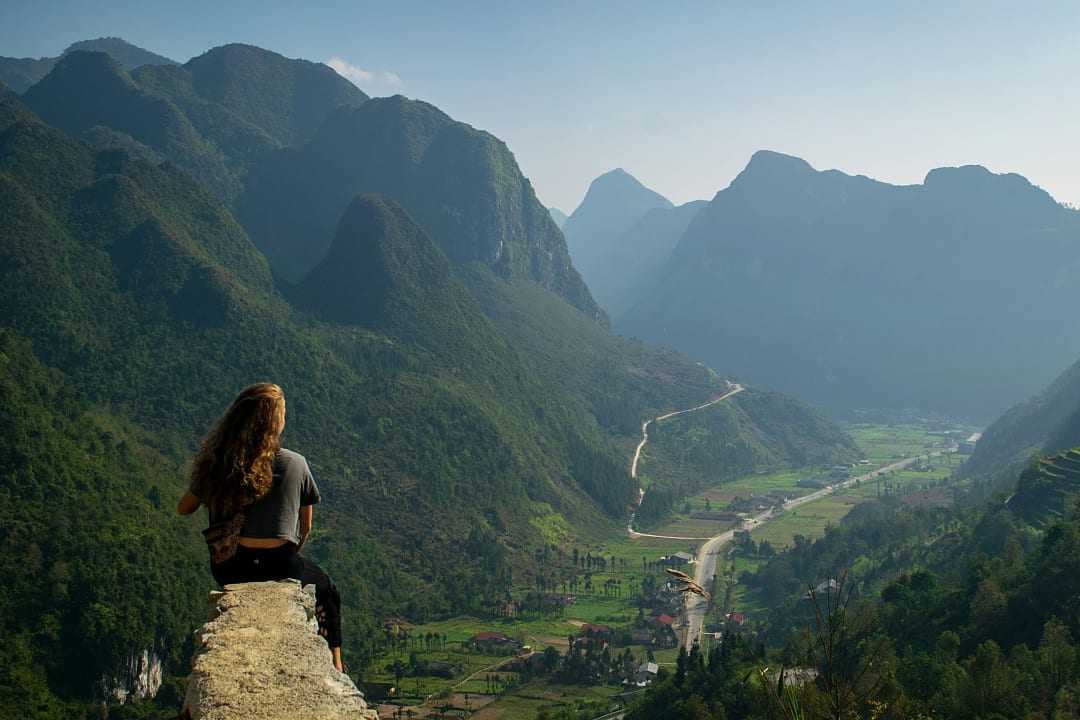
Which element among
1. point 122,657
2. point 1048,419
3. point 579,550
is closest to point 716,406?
point 1048,419

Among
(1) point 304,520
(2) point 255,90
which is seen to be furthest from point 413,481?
(2) point 255,90

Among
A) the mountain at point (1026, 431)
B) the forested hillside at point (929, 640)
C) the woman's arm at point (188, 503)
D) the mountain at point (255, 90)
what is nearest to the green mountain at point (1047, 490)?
the forested hillside at point (929, 640)

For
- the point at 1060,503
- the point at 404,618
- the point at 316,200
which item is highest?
the point at 316,200

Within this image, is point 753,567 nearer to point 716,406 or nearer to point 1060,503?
point 1060,503

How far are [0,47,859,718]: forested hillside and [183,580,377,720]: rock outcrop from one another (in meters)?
43.8

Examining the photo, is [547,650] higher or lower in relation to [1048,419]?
lower

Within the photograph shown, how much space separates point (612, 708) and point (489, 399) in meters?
58.3

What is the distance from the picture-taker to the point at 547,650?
62781 millimetres

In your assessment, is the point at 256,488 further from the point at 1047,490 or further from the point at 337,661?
the point at 1047,490

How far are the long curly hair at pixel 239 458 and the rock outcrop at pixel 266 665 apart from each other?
0.82 m

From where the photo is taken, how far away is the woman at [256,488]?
21.2 ft

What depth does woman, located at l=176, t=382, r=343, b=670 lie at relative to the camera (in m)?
6.45

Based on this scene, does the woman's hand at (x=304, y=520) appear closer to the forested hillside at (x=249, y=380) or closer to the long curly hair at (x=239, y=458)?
the long curly hair at (x=239, y=458)

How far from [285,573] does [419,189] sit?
164 m
